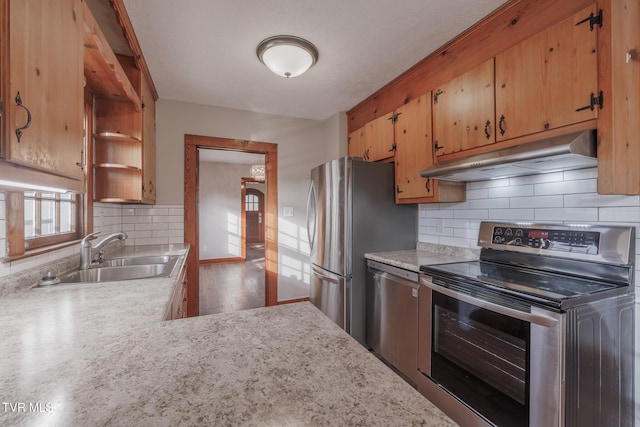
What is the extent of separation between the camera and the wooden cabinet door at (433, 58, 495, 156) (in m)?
1.83

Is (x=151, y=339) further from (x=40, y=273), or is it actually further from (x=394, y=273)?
(x=394, y=273)

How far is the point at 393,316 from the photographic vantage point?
2.19m

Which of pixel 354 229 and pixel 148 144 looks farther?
pixel 148 144

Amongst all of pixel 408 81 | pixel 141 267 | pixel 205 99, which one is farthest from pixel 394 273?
pixel 205 99

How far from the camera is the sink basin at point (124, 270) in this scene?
1.76m

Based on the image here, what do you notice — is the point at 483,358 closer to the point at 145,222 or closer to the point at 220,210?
the point at 145,222

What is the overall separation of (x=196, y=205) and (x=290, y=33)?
2.07 meters

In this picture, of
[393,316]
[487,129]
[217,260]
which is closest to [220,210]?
[217,260]

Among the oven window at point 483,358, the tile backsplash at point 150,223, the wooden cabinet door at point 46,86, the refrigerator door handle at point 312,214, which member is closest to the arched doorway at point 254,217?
the tile backsplash at point 150,223

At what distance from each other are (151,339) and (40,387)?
238mm

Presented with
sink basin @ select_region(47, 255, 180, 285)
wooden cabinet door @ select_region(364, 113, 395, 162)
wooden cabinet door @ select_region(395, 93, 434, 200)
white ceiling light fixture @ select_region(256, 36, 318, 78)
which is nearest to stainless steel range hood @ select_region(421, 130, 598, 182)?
wooden cabinet door @ select_region(395, 93, 434, 200)

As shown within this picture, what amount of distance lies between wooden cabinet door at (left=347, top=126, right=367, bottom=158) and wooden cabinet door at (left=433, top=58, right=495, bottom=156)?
1053 millimetres

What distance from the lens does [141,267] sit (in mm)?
2037

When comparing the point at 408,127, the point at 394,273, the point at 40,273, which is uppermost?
the point at 408,127
